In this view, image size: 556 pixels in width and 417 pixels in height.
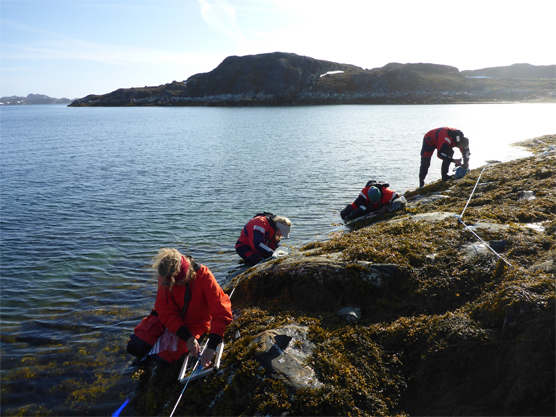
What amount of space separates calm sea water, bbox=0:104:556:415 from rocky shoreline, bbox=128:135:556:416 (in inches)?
83.2

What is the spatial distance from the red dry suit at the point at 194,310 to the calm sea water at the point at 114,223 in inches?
61.2

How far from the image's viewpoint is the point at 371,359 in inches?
183

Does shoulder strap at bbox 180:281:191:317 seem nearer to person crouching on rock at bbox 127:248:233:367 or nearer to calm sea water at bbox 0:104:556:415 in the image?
person crouching on rock at bbox 127:248:233:367

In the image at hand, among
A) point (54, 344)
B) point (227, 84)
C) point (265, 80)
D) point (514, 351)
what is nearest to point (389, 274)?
point (514, 351)

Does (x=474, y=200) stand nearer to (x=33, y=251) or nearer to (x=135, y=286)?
(x=135, y=286)

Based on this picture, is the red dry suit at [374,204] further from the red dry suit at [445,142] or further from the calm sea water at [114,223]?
the red dry suit at [445,142]

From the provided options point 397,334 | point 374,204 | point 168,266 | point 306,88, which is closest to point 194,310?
point 168,266

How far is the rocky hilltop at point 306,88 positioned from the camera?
146m

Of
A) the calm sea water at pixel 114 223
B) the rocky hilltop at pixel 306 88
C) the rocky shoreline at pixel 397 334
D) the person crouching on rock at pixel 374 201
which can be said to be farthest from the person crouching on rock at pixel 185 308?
the rocky hilltop at pixel 306 88

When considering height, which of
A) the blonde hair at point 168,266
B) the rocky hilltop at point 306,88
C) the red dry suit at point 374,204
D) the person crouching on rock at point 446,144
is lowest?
the red dry suit at point 374,204

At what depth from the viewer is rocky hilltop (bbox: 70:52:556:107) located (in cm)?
14650

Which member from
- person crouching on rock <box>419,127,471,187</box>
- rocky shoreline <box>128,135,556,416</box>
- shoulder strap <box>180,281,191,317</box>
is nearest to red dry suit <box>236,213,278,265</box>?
rocky shoreline <box>128,135,556,416</box>

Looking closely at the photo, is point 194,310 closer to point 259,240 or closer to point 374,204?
point 259,240

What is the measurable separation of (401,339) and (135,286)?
7.39 meters
